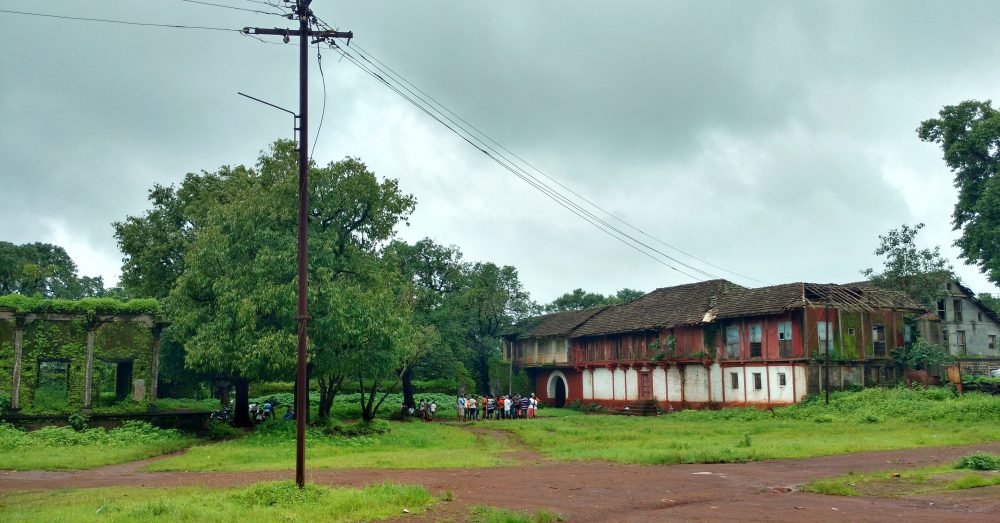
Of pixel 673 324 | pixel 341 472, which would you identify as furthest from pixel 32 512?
pixel 673 324

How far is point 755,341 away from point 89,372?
3562 centimetres

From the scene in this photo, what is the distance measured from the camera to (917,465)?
21250 mm

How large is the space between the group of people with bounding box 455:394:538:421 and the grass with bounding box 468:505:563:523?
3172 centimetres

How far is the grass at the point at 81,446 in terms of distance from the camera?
82.7 feet

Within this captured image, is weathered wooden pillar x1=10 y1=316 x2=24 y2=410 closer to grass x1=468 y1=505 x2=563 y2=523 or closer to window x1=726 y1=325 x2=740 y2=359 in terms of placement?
grass x1=468 y1=505 x2=563 y2=523

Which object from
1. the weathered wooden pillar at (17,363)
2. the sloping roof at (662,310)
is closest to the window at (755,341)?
the sloping roof at (662,310)

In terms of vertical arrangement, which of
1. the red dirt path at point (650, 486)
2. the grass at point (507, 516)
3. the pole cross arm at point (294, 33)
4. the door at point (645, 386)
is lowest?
the red dirt path at point (650, 486)

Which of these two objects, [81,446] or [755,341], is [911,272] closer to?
[755,341]

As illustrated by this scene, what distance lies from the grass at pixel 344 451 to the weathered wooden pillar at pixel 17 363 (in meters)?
9.67

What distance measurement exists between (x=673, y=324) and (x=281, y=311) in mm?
29457

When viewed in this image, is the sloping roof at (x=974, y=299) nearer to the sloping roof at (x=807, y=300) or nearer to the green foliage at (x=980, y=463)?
the sloping roof at (x=807, y=300)

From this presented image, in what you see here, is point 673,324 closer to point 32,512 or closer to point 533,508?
point 533,508

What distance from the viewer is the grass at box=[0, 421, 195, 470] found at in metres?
25.2

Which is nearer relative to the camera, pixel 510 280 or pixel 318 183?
pixel 318 183
